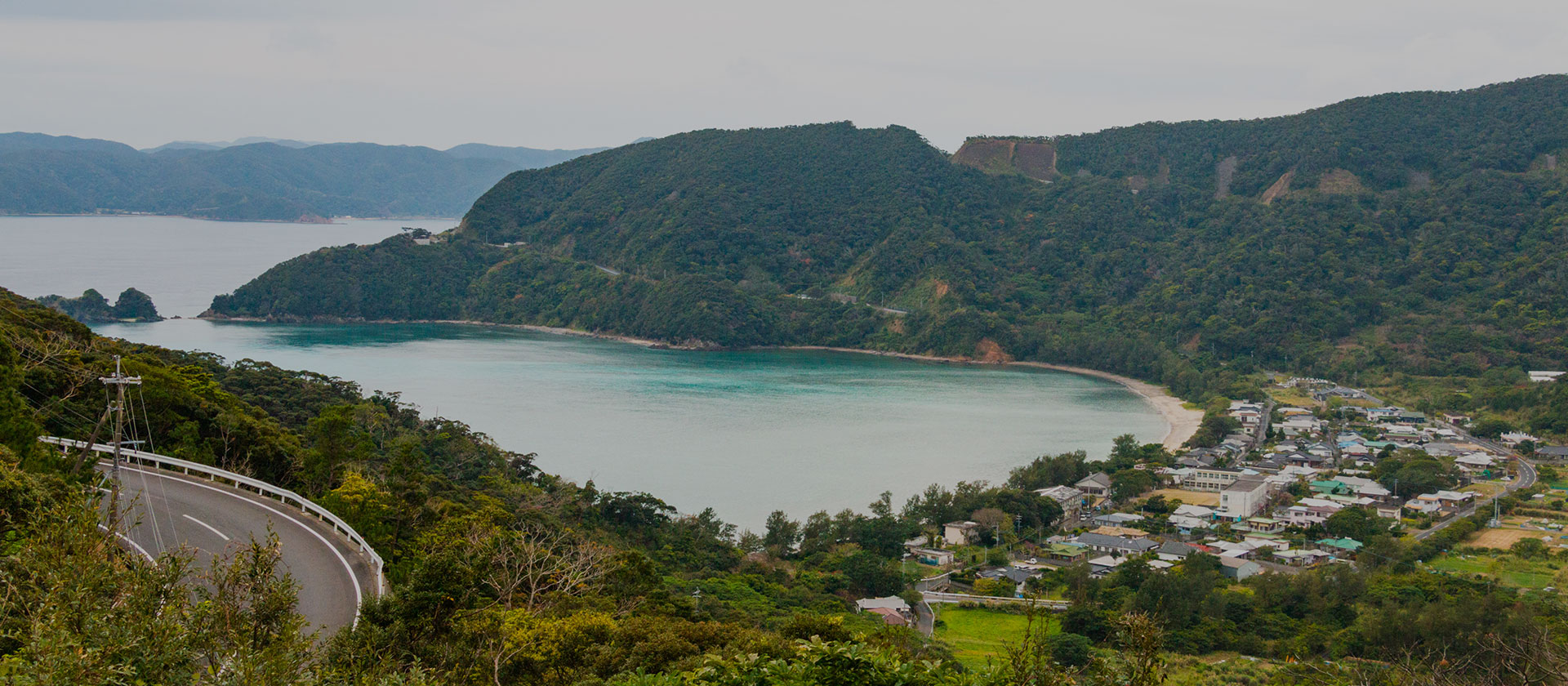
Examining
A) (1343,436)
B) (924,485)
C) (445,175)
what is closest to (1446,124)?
(1343,436)

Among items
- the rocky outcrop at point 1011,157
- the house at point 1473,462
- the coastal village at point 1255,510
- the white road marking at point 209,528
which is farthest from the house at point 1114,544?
the rocky outcrop at point 1011,157

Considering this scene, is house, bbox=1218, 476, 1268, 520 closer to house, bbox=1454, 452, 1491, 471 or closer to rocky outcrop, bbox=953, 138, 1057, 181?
house, bbox=1454, 452, 1491, 471

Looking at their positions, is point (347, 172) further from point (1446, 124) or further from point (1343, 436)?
point (1343, 436)

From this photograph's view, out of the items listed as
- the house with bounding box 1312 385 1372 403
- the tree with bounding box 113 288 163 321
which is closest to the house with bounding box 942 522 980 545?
the house with bounding box 1312 385 1372 403

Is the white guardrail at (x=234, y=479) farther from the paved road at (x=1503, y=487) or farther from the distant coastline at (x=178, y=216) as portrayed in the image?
the distant coastline at (x=178, y=216)

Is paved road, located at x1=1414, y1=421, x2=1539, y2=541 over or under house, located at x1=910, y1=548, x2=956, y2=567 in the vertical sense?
over

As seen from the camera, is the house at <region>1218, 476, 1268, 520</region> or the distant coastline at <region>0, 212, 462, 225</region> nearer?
the house at <region>1218, 476, 1268, 520</region>

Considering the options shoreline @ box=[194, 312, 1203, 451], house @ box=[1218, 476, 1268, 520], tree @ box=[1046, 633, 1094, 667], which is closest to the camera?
tree @ box=[1046, 633, 1094, 667]
